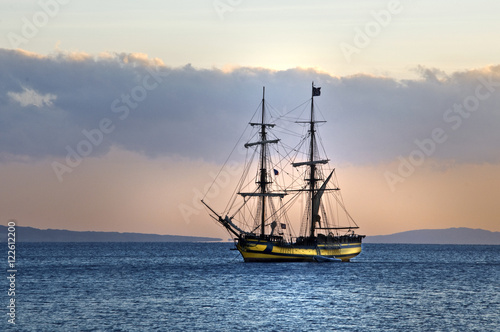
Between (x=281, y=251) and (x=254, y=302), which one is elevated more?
(x=281, y=251)

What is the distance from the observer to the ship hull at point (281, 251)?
123125 mm

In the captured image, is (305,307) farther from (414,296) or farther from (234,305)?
(414,296)

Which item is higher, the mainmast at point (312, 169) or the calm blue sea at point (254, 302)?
the mainmast at point (312, 169)

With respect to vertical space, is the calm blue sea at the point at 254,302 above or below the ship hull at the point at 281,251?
below

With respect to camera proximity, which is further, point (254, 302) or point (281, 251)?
point (281, 251)

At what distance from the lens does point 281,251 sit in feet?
408

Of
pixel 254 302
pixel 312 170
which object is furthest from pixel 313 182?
pixel 254 302

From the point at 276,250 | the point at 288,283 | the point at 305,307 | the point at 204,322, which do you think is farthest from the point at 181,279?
the point at 204,322

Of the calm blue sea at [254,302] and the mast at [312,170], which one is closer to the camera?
the calm blue sea at [254,302]

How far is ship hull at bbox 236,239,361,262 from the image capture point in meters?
123

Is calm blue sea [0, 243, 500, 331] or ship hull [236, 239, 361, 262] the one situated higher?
ship hull [236, 239, 361, 262]

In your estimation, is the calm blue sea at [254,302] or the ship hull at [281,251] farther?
the ship hull at [281,251]

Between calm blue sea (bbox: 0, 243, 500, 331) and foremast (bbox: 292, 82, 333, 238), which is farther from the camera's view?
foremast (bbox: 292, 82, 333, 238)

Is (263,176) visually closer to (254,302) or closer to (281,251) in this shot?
(281,251)
